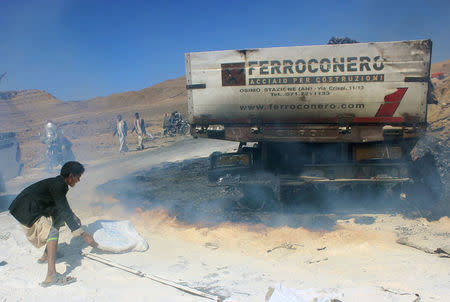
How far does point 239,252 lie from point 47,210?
2.58 m

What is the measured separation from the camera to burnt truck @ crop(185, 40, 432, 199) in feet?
18.1

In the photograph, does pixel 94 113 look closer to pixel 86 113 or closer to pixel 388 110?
A: pixel 86 113

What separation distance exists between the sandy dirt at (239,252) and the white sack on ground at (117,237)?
0.39 feet

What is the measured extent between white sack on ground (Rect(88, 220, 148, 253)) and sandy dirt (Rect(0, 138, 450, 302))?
0.39ft

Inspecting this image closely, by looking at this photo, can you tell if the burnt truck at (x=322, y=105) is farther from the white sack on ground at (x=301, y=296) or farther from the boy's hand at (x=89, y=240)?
the white sack on ground at (x=301, y=296)

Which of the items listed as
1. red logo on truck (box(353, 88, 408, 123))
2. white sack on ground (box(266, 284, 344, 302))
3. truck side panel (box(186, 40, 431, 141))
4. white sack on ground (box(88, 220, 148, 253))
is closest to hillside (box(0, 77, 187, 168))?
truck side panel (box(186, 40, 431, 141))

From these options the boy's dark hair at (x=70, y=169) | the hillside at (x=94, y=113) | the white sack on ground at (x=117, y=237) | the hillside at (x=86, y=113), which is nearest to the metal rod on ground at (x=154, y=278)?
the white sack on ground at (x=117, y=237)

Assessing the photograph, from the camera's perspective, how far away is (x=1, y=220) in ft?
20.0

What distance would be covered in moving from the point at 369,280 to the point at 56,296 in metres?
3.46

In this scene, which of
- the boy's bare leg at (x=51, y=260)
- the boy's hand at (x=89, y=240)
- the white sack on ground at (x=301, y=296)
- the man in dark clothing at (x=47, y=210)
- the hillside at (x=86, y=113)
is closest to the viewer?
the white sack on ground at (x=301, y=296)

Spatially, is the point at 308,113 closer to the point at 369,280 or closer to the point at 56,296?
the point at 369,280

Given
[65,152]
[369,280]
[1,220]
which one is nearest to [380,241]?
[369,280]

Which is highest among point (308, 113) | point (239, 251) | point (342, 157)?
point (308, 113)

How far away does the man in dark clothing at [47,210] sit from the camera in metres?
3.91
